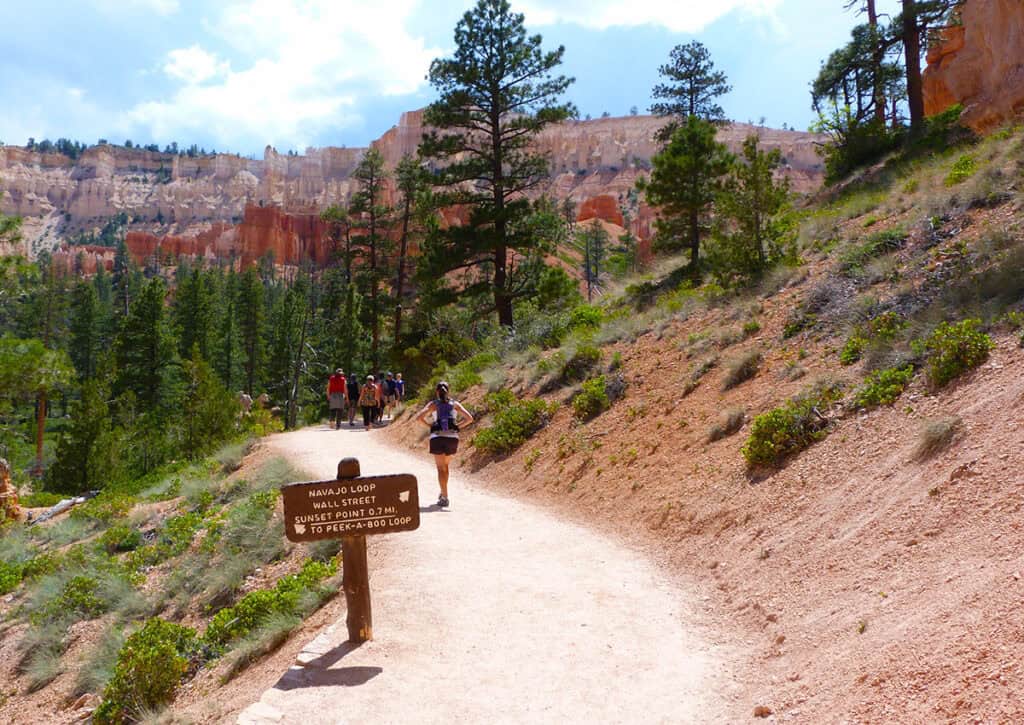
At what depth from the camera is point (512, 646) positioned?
544cm

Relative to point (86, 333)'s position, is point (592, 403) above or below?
below

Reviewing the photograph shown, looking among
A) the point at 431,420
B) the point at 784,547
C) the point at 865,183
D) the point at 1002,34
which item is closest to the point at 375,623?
the point at 784,547

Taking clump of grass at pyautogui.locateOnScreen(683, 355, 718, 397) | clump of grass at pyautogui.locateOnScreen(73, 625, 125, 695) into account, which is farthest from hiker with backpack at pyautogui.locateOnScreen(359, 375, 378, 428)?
clump of grass at pyautogui.locateOnScreen(73, 625, 125, 695)

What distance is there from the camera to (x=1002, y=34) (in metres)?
21.0

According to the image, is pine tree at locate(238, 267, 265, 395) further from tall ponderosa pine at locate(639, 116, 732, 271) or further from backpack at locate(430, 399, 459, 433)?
backpack at locate(430, 399, 459, 433)

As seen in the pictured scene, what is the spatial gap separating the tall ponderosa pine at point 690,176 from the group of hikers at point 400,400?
26.0 ft

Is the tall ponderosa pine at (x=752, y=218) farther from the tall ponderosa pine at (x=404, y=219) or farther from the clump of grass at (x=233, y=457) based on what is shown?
the tall ponderosa pine at (x=404, y=219)

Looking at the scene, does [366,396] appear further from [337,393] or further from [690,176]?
[690,176]

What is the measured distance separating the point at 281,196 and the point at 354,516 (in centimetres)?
19439

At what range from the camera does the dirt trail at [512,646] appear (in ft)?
14.7

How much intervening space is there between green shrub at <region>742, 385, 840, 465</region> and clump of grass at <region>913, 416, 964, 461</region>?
155 centimetres

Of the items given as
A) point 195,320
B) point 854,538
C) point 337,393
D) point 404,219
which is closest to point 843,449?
point 854,538

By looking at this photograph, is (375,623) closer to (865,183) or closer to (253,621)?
(253,621)

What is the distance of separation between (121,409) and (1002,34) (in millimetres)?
40074
